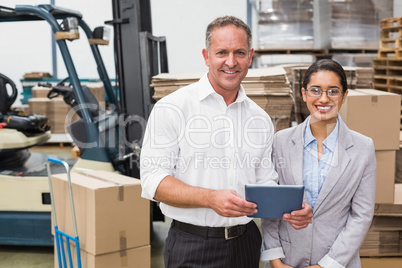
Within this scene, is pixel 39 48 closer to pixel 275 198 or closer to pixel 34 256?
pixel 34 256

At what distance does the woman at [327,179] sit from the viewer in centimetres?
218

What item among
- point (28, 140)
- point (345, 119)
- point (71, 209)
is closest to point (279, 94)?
point (345, 119)

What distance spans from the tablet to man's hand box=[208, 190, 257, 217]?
0.04 m

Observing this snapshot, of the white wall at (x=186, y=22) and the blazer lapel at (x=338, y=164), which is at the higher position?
the white wall at (x=186, y=22)

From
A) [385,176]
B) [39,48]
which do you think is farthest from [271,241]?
[39,48]

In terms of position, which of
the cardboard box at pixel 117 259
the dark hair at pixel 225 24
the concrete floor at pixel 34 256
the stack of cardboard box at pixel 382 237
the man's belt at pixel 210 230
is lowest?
the concrete floor at pixel 34 256

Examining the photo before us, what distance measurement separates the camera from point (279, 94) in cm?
340

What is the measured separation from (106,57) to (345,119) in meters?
9.40

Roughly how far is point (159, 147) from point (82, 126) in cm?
255

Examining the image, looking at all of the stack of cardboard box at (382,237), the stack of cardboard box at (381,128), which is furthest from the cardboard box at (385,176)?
the stack of cardboard box at (382,237)

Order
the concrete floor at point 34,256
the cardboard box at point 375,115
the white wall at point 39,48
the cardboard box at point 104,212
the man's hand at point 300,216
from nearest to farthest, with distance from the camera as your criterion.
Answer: the man's hand at point 300,216, the cardboard box at point 375,115, the cardboard box at point 104,212, the concrete floor at point 34,256, the white wall at point 39,48

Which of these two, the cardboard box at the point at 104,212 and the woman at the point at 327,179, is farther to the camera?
the cardboard box at the point at 104,212

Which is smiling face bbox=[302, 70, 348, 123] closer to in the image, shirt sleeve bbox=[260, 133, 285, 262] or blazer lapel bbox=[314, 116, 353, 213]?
blazer lapel bbox=[314, 116, 353, 213]

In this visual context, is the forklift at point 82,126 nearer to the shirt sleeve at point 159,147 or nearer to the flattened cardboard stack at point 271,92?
the flattened cardboard stack at point 271,92
